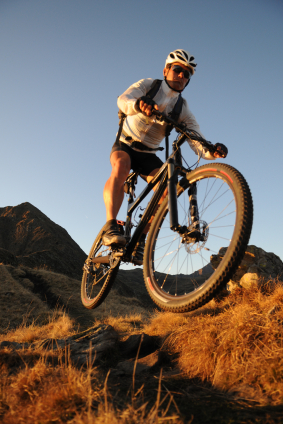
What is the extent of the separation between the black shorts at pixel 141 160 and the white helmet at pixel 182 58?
137cm

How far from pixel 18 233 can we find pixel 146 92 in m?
69.0

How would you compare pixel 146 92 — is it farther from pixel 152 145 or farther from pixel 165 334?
pixel 165 334

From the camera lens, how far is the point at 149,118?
3.58 meters

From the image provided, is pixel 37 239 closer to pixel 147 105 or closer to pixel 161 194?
pixel 161 194

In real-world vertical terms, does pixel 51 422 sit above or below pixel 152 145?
below

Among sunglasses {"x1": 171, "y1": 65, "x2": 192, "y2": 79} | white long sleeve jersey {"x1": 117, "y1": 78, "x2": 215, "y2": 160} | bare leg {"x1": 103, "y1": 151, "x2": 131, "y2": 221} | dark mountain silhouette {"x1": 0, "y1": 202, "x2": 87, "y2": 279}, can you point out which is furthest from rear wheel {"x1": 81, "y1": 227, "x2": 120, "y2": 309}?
dark mountain silhouette {"x1": 0, "y1": 202, "x2": 87, "y2": 279}

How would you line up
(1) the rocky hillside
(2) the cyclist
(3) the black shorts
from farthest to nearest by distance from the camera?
(1) the rocky hillside < (3) the black shorts < (2) the cyclist

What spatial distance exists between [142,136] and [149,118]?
419 mm

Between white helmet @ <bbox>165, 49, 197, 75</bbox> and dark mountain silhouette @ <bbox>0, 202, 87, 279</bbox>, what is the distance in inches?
1706

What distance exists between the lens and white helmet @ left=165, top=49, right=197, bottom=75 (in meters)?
3.56

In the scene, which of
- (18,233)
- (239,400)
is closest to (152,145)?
(239,400)

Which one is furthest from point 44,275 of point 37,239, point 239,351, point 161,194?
point 37,239

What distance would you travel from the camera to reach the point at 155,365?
104 inches

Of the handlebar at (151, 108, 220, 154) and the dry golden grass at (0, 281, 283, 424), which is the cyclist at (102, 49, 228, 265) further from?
the dry golden grass at (0, 281, 283, 424)
